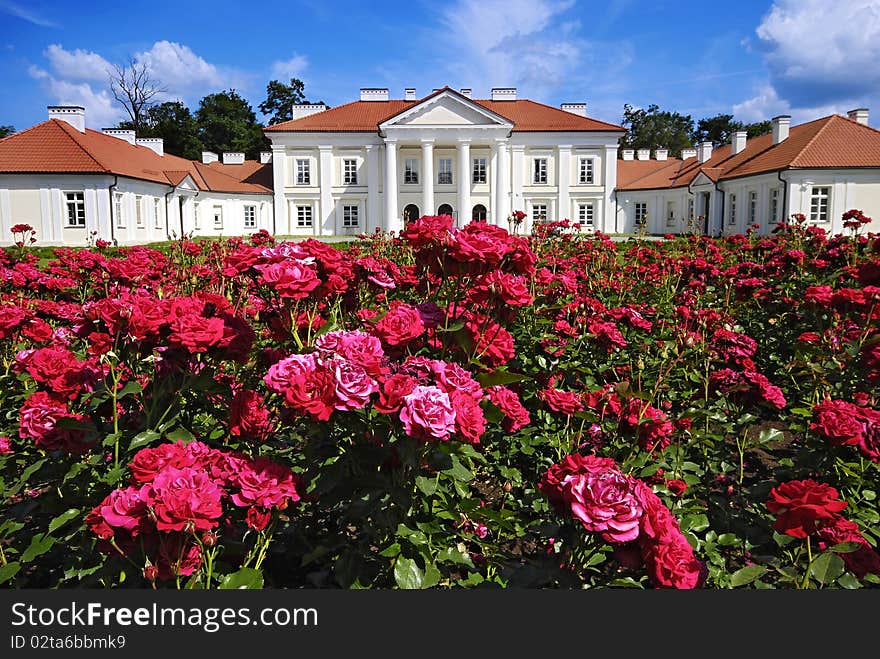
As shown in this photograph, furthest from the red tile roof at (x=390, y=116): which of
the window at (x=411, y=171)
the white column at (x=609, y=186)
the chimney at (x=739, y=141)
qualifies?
the chimney at (x=739, y=141)

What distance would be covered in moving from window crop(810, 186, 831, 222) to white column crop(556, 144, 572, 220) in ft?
51.9

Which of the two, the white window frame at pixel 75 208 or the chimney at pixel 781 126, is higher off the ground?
the chimney at pixel 781 126

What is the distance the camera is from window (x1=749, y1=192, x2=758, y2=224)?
1300 inches

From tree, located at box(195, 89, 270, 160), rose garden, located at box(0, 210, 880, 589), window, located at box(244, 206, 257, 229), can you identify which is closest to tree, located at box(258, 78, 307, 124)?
tree, located at box(195, 89, 270, 160)

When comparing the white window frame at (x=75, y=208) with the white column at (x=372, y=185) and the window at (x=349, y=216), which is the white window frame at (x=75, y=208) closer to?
the window at (x=349, y=216)

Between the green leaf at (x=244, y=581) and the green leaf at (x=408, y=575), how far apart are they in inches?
15.8

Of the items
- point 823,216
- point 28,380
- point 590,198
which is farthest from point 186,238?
point 590,198

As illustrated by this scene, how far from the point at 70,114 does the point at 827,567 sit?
38.4 meters

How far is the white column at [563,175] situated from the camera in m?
43.6

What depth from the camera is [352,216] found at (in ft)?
142

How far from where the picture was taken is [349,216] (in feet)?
142

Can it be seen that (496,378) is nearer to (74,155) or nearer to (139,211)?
(74,155)

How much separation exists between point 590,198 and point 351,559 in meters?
44.5

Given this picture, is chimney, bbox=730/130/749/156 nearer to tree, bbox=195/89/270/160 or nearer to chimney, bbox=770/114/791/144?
chimney, bbox=770/114/791/144
